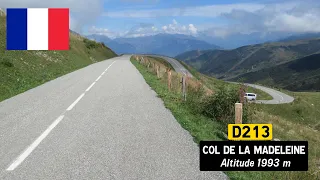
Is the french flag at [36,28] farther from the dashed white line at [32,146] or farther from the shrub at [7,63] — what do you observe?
the dashed white line at [32,146]

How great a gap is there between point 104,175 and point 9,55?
25.2 metres

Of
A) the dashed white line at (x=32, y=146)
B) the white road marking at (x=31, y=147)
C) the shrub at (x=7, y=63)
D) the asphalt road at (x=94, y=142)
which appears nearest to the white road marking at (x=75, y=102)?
the asphalt road at (x=94, y=142)

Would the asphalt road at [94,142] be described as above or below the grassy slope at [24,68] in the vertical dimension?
below

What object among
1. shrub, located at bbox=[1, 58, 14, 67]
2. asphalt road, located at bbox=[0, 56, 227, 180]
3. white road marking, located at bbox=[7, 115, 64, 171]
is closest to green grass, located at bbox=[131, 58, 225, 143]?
asphalt road, located at bbox=[0, 56, 227, 180]

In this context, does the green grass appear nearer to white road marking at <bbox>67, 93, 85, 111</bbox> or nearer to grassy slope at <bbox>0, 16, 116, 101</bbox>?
white road marking at <bbox>67, 93, 85, 111</bbox>

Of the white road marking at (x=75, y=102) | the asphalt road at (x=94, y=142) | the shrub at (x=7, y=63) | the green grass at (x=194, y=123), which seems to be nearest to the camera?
the asphalt road at (x=94, y=142)

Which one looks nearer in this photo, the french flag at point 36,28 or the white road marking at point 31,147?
the white road marking at point 31,147

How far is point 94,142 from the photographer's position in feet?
24.5

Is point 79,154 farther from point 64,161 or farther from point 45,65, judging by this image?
point 45,65

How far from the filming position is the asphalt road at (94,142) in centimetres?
570

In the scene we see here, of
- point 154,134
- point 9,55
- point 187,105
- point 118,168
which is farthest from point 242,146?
point 9,55

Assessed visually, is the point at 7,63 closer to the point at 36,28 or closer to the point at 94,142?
the point at 36,28

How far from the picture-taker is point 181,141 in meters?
7.61

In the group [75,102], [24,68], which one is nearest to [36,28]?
[24,68]
